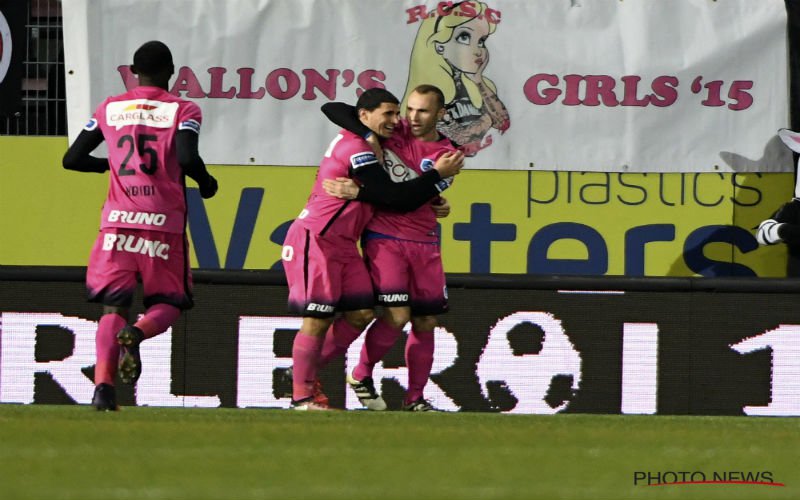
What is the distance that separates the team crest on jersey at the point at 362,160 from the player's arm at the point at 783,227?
3689 mm

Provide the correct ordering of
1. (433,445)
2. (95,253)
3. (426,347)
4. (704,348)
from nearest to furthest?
(433,445)
(95,253)
(426,347)
(704,348)

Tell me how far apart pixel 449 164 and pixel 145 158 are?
4.85 feet

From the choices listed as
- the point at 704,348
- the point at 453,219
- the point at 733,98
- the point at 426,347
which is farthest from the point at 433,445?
the point at 733,98

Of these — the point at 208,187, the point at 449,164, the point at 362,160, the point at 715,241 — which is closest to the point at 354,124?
the point at 362,160

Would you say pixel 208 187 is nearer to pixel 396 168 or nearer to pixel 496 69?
pixel 396 168

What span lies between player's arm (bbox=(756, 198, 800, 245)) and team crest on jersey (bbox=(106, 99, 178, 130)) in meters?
4.62

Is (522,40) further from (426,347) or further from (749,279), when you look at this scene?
(426,347)

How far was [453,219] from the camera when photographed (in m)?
10.8

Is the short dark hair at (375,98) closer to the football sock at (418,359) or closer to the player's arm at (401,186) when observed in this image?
the player's arm at (401,186)

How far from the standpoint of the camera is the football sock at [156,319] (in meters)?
7.43

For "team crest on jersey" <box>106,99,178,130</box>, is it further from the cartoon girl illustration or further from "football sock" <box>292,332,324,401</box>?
the cartoon girl illustration

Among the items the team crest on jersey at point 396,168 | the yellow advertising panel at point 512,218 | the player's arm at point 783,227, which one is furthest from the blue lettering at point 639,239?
the team crest on jersey at point 396,168

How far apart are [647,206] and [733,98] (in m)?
0.93

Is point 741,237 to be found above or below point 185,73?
below
